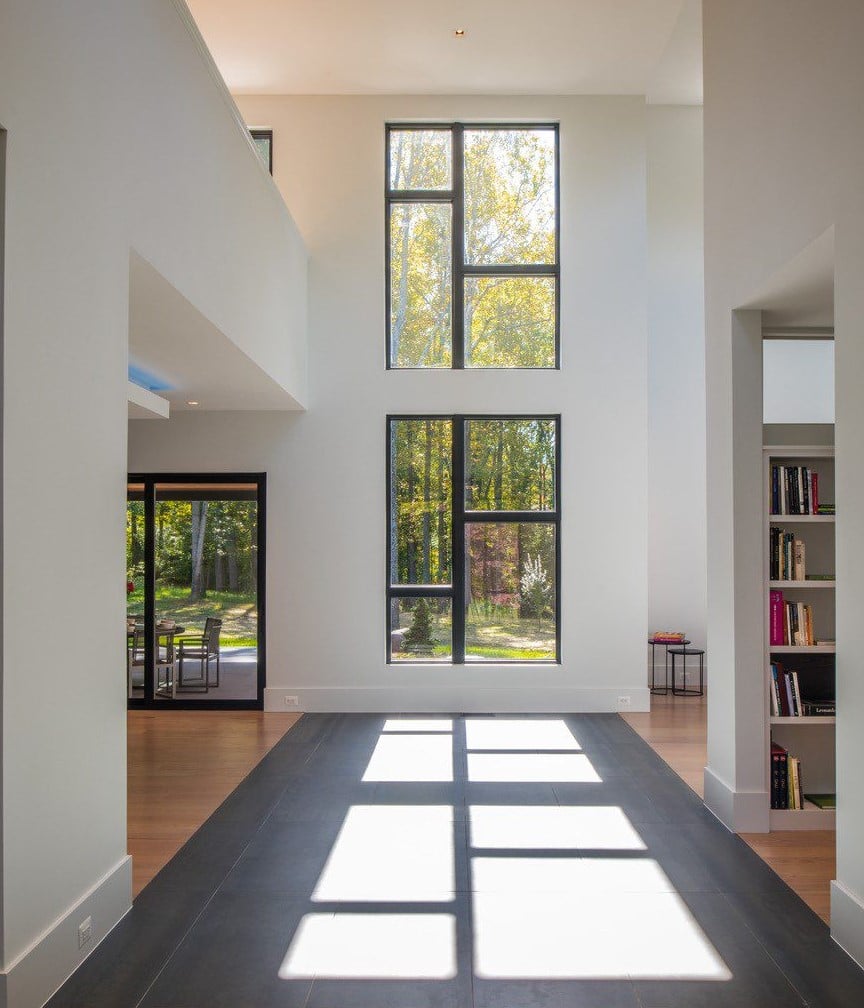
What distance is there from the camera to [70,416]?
2994 millimetres

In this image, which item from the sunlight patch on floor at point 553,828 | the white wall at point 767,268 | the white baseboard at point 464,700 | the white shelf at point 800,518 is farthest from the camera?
the white baseboard at point 464,700

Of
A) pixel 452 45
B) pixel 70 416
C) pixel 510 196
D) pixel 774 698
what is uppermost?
pixel 452 45

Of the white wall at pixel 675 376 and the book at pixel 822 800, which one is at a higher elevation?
the white wall at pixel 675 376

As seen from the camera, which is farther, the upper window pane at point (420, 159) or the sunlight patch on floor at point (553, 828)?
the upper window pane at point (420, 159)

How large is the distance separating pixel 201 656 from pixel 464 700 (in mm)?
2481

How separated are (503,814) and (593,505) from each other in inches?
137

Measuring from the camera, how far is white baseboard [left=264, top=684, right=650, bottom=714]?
7477 millimetres

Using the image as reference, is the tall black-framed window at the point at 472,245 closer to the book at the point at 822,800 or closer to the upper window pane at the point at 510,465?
the upper window pane at the point at 510,465

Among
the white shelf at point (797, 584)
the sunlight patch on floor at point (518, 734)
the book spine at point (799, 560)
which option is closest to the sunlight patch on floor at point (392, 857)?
the sunlight patch on floor at point (518, 734)

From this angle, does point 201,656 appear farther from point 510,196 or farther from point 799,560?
point 799,560

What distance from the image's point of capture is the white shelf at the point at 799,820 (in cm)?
446

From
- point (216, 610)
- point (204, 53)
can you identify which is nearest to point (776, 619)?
point (204, 53)

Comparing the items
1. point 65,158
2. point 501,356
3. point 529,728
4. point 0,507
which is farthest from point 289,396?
point 0,507

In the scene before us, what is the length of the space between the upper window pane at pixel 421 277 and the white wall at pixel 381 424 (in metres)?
0.21
